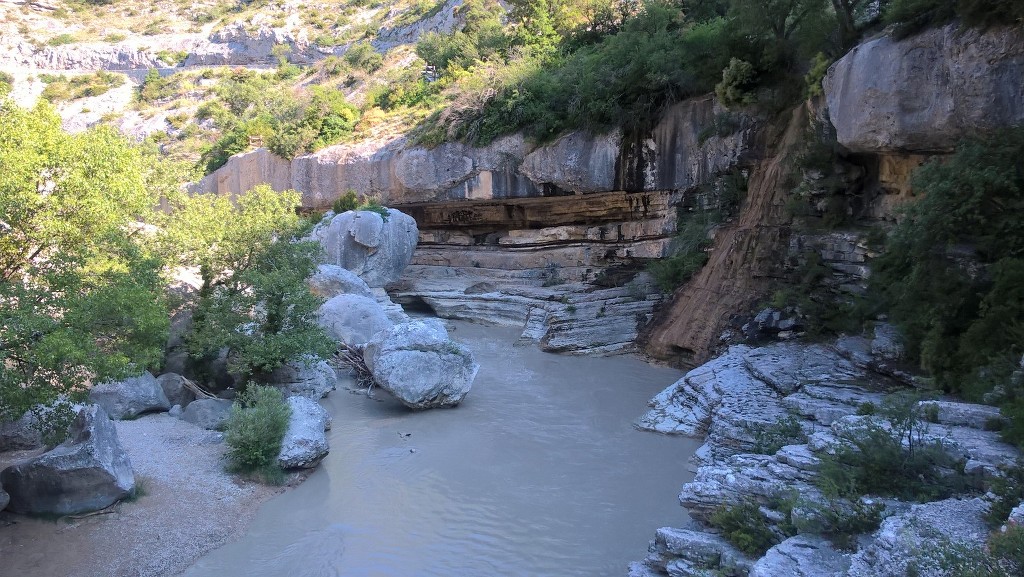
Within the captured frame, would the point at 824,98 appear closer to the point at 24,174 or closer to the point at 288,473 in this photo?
the point at 288,473

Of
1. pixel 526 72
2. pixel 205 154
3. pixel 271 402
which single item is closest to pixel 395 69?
pixel 205 154

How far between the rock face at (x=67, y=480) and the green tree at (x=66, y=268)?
0.96 m

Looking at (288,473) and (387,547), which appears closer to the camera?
(387,547)

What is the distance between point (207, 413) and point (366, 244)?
35.4 ft

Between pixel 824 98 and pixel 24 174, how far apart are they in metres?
12.9

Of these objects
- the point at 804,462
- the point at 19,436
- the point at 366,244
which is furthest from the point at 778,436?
the point at 366,244

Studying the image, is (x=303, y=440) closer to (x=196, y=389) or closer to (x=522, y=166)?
(x=196, y=389)

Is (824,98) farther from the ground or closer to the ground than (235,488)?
farther from the ground

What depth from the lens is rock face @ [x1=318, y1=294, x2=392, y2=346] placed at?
46.5 ft

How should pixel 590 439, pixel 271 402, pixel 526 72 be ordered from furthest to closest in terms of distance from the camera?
A: pixel 526 72
pixel 590 439
pixel 271 402

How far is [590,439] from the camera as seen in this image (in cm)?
1003

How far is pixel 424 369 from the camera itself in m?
11.3

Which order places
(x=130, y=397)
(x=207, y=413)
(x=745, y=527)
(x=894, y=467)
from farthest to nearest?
(x=207, y=413) → (x=130, y=397) → (x=745, y=527) → (x=894, y=467)

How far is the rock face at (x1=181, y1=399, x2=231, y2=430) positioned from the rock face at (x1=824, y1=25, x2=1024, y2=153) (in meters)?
11.2
